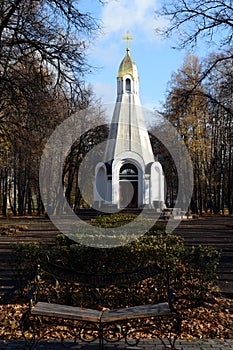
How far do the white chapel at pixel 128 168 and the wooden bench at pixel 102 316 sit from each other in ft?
82.7

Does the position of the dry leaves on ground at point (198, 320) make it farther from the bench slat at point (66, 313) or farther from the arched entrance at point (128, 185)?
the arched entrance at point (128, 185)

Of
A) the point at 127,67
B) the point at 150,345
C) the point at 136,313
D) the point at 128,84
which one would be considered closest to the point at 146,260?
the point at 150,345

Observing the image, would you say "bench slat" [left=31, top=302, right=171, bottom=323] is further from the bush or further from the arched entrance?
the arched entrance

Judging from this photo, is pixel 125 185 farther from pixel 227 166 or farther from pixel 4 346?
pixel 4 346

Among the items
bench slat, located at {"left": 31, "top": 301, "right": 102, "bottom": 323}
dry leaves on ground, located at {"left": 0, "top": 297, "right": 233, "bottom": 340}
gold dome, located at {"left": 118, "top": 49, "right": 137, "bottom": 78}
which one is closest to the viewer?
bench slat, located at {"left": 31, "top": 301, "right": 102, "bottom": 323}

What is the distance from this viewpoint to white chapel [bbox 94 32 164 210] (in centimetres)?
3192

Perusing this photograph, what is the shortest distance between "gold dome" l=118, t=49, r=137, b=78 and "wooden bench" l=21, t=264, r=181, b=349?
29.5m

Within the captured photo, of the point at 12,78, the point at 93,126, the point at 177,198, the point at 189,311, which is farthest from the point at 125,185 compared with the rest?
the point at 189,311

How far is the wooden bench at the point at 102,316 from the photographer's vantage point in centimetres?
468

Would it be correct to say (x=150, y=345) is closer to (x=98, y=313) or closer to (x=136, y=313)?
(x=136, y=313)

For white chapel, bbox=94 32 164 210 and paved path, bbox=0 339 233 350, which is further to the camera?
white chapel, bbox=94 32 164 210

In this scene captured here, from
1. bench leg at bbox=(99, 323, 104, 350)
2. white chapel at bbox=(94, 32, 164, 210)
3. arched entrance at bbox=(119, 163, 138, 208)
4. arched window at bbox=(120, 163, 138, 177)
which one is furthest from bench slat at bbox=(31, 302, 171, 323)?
arched window at bbox=(120, 163, 138, 177)

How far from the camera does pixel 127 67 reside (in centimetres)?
3491

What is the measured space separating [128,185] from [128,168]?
1.27 metres
